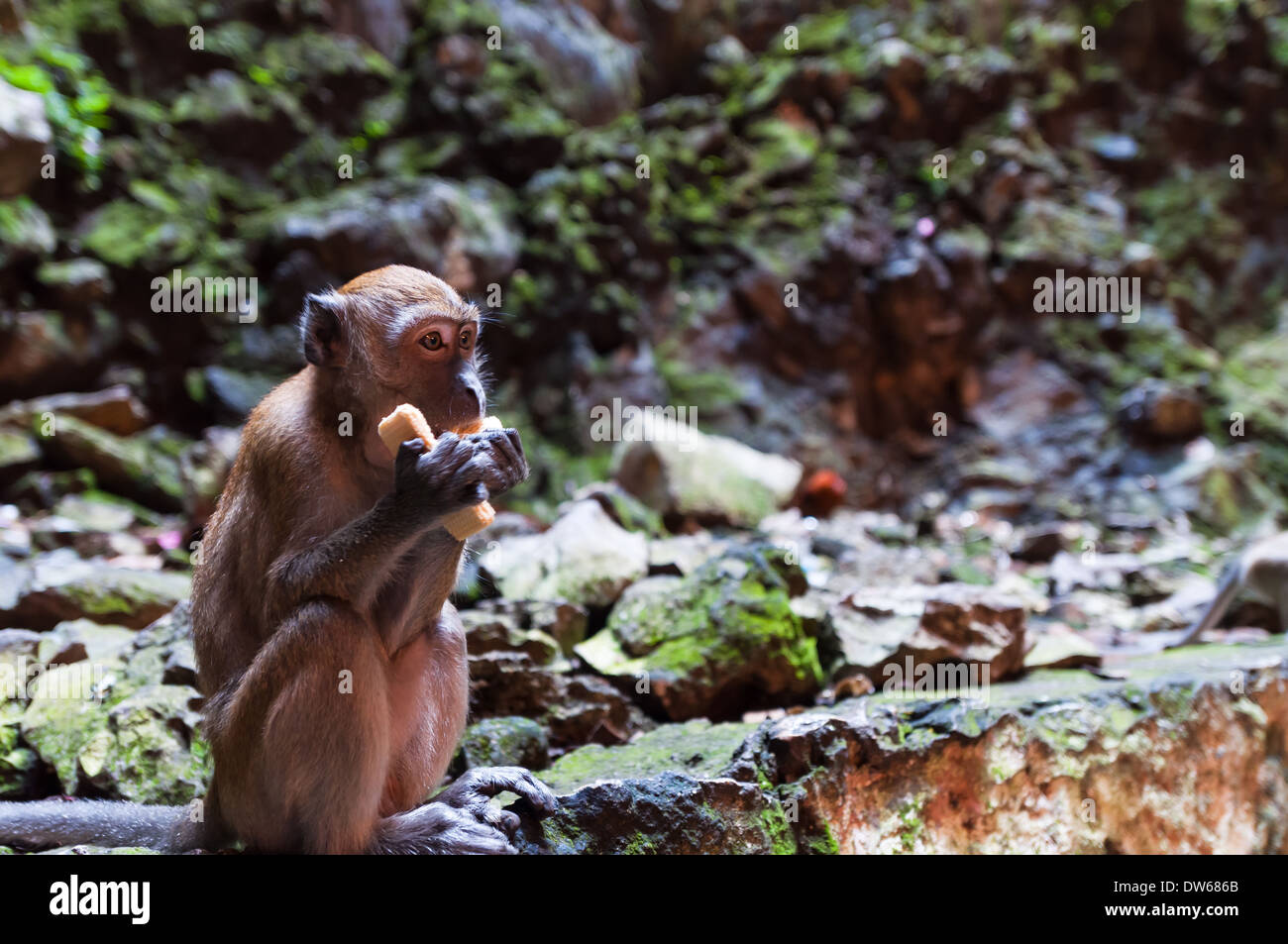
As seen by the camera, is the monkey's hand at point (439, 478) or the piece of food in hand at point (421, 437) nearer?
the monkey's hand at point (439, 478)

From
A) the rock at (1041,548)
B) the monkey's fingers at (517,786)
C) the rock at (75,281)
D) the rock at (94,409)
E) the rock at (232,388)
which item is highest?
the rock at (75,281)

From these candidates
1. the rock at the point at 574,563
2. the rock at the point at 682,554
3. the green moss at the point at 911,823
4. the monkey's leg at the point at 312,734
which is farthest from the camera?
the rock at the point at 682,554

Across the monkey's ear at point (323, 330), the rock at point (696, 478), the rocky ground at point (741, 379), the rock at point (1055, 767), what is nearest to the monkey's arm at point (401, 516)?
the monkey's ear at point (323, 330)

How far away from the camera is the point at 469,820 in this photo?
2.49m

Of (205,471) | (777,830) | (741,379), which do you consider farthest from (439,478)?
(741,379)

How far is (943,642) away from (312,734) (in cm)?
310

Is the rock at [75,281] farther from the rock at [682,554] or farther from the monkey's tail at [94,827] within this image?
the monkey's tail at [94,827]

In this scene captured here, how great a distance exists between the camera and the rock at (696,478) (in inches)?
300

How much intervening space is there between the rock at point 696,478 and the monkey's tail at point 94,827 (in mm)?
5220

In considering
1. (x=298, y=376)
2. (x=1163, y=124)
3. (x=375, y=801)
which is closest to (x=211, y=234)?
(x=298, y=376)

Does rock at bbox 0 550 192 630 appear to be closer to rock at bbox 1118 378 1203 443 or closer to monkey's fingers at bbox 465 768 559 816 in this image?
monkey's fingers at bbox 465 768 559 816

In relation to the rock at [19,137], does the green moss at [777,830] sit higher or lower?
lower

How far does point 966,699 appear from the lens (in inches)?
139
